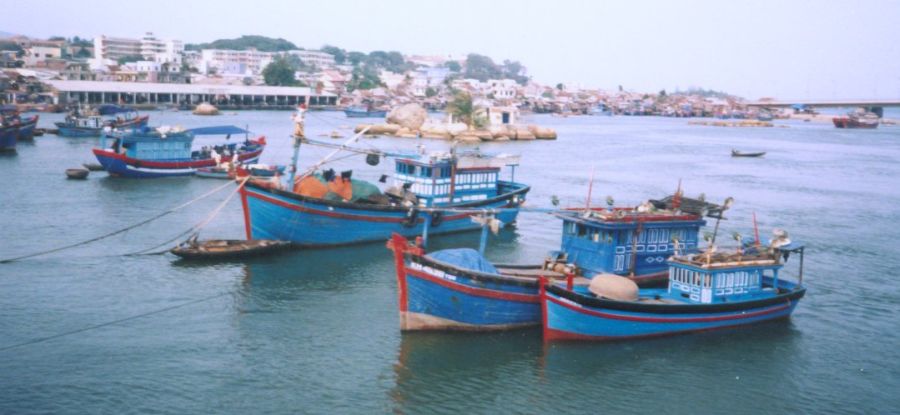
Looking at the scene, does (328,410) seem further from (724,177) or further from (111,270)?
(724,177)

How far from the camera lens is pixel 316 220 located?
24.7 meters

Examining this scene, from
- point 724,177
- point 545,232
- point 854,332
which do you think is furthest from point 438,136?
point 854,332

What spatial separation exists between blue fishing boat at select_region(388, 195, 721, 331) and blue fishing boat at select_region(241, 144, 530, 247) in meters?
4.76

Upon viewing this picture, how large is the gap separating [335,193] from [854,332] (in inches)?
622

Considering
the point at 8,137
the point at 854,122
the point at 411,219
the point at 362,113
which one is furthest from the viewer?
the point at 854,122

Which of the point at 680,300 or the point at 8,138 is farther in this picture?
the point at 8,138

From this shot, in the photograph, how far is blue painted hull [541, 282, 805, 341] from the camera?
Answer: 53.5ft

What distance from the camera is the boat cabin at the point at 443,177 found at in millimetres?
26797

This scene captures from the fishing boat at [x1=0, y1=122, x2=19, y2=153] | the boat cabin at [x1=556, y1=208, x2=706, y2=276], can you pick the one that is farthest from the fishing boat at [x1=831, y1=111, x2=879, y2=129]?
the boat cabin at [x1=556, y1=208, x2=706, y2=276]

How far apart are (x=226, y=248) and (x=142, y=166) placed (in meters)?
20.2

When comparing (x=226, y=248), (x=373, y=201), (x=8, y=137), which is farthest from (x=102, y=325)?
(x=8, y=137)

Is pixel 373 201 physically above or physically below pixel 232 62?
below

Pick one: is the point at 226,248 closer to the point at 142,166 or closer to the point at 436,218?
the point at 436,218

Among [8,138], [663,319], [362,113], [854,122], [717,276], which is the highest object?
[854,122]
